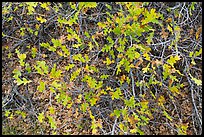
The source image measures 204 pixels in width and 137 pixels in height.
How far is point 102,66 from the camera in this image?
2871 millimetres

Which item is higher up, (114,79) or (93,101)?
(114,79)

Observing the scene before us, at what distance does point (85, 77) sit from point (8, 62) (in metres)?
0.86

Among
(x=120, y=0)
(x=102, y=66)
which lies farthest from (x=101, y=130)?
(x=120, y=0)

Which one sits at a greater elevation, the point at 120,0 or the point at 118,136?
the point at 120,0

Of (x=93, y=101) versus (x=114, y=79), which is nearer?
(x=93, y=101)

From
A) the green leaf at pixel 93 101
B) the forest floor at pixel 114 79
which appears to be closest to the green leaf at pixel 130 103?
the forest floor at pixel 114 79

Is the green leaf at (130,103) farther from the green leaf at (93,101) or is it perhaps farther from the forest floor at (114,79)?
the green leaf at (93,101)

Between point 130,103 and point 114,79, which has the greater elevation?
point 114,79

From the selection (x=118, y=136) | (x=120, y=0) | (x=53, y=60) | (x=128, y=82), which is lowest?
(x=118, y=136)

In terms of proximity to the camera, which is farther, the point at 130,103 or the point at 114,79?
the point at 114,79

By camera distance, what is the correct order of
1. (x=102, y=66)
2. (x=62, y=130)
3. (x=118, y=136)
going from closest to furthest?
(x=118, y=136)
(x=62, y=130)
(x=102, y=66)

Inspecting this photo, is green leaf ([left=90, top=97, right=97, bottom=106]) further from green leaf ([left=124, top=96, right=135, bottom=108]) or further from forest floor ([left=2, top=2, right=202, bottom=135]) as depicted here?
green leaf ([left=124, top=96, right=135, bottom=108])

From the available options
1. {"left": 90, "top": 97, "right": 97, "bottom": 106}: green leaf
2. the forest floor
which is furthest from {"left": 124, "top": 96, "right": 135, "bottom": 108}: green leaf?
{"left": 90, "top": 97, "right": 97, "bottom": 106}: green leaf

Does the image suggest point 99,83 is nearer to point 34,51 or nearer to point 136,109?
point 136,109
